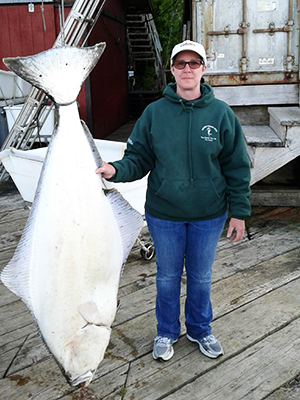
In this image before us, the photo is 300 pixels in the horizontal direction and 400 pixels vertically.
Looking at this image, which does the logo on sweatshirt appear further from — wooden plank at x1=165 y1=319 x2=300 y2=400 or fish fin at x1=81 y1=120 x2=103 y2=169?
wooden plank at x1=165 y1=319 x2=300 y2=400

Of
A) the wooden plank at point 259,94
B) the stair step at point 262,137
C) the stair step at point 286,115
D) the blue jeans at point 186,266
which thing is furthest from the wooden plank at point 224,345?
the wooden plank at point 259,94

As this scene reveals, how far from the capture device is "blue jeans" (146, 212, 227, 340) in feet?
7.39

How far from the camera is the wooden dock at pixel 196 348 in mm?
2180

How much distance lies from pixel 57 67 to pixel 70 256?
0.66 m

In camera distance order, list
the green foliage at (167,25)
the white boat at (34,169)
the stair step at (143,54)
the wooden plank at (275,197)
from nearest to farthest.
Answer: the white boat at (34,169)
the wooden plank at (275,197)
the stair step at (143,54)
the green foliage at (167,25)

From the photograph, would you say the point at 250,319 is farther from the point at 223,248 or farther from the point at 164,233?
the point at 223,248

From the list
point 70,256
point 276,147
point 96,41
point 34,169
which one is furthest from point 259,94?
point 96,41

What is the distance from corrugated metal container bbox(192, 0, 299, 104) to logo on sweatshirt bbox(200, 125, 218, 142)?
320 cm

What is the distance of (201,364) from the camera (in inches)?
93.0

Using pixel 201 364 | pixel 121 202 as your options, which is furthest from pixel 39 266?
pixel 201 364

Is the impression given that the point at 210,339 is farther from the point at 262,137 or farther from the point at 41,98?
the point at 41,98

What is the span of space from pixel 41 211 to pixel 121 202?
34cm

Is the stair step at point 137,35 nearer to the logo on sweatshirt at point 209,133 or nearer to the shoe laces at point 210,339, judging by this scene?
the logo on sweatshirt at point 209,133

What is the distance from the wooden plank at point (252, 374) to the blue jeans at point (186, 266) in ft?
0.84
